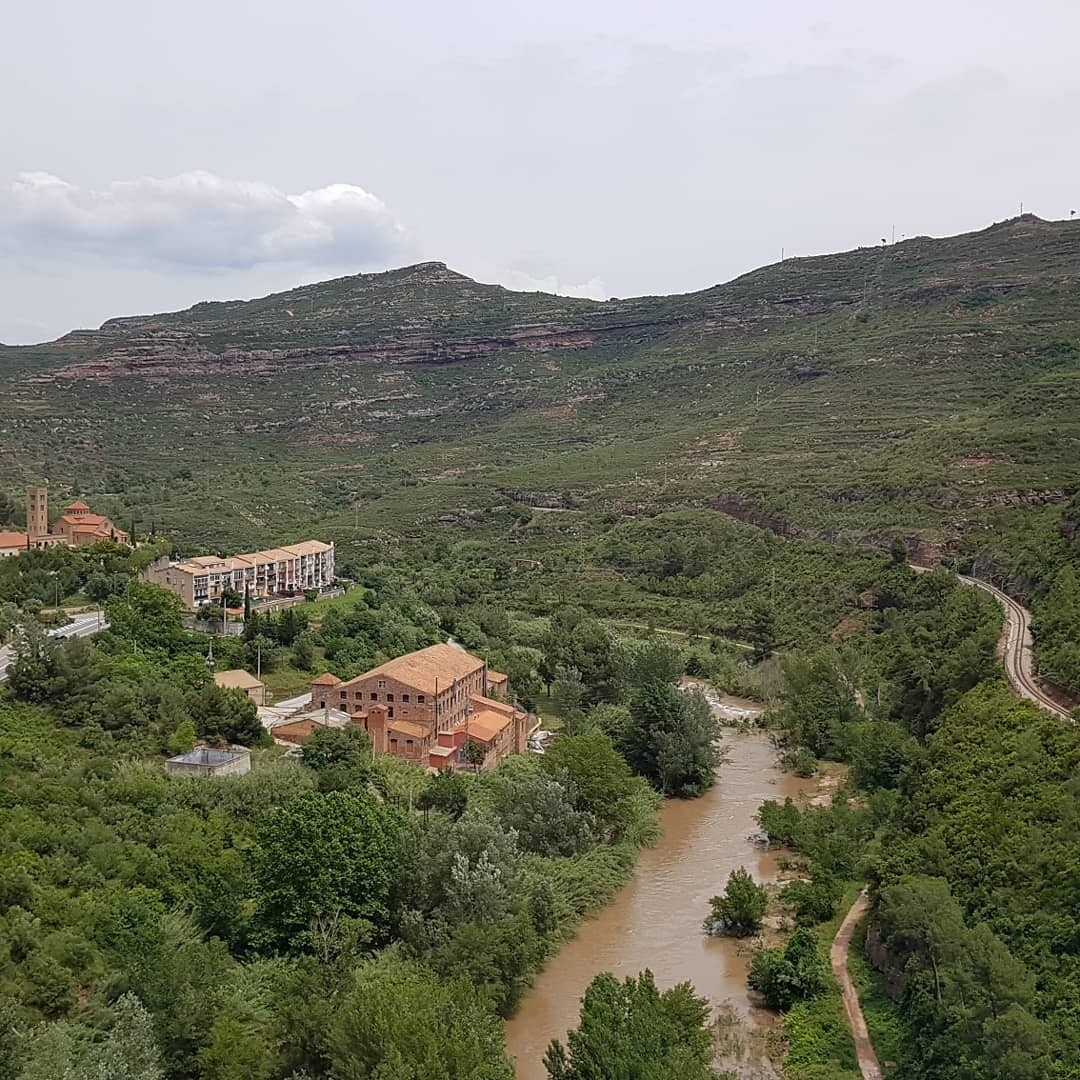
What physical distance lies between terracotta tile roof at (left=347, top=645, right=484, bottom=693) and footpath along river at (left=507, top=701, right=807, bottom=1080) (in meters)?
9.06

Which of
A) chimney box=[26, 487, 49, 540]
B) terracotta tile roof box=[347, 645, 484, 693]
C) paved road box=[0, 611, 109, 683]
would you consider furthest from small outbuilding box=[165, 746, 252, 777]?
chimney box=[26, 487, 49, 540]

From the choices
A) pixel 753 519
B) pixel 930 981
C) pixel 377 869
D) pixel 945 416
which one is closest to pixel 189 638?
pixel 377 869

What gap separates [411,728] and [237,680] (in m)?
6.85

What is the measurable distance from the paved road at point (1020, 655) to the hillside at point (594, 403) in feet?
41.4

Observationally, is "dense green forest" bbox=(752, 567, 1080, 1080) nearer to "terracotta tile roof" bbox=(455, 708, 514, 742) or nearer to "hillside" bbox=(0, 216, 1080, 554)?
"terracotta tile roof" bbox=(455, 708, 514, 742)

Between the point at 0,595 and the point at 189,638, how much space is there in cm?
1029

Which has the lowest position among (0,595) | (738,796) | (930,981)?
(738,796)

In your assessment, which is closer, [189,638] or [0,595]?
[189,638]

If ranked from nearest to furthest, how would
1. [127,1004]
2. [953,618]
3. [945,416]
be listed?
[127,1004]
[953,618]
[945,416]

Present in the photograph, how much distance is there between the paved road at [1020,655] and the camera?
103 feet

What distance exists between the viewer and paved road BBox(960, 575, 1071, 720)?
31391 millimetres

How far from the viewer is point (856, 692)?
154ft

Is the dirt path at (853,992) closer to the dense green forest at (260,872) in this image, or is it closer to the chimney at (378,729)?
the dense green forest at (260,872)

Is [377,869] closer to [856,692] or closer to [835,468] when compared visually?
[856,692]
